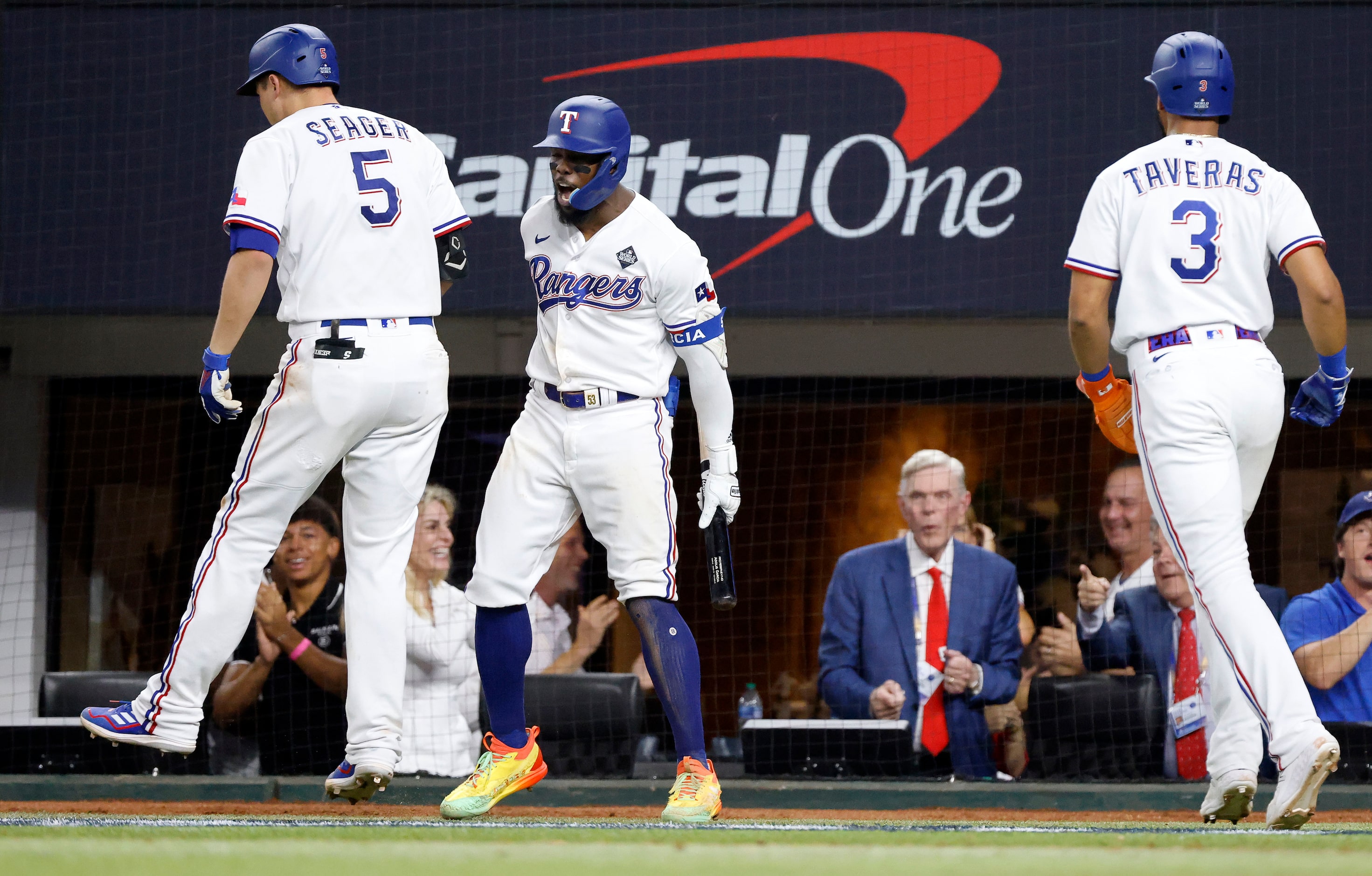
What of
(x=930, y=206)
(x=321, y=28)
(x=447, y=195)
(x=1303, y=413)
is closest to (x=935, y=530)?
(x=930, y=206)

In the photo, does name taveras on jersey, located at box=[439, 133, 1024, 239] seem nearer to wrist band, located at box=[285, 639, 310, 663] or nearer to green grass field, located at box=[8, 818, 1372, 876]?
wrist band, located at box=[285, 639, 310, 663]

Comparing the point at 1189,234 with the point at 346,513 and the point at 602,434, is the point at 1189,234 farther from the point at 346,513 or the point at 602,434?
the point at 346,513

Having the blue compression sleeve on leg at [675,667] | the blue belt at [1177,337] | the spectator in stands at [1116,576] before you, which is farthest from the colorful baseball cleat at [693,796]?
the spectator in stands at [1116,576]

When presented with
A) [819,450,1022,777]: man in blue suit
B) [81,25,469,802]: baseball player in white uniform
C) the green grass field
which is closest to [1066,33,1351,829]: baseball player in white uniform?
the green grass field

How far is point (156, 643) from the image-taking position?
27.3ft

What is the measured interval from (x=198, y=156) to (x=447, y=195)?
266 centimetres

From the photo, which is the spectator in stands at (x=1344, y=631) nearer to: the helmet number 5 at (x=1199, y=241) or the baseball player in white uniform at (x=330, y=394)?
the helmet number 5 at (x=1199, y=241)

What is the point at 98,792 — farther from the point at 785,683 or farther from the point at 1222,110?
the point at 1222,110

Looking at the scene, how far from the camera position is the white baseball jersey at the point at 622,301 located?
13.7 feet

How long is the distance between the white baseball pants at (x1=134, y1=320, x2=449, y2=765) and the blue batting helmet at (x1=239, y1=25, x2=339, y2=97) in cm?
68

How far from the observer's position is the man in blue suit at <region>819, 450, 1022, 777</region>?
6.21m

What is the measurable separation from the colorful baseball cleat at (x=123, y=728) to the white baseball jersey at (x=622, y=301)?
50.8 inches

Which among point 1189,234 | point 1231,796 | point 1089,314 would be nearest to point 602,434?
point 1089,314

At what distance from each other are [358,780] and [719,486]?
117 cm
